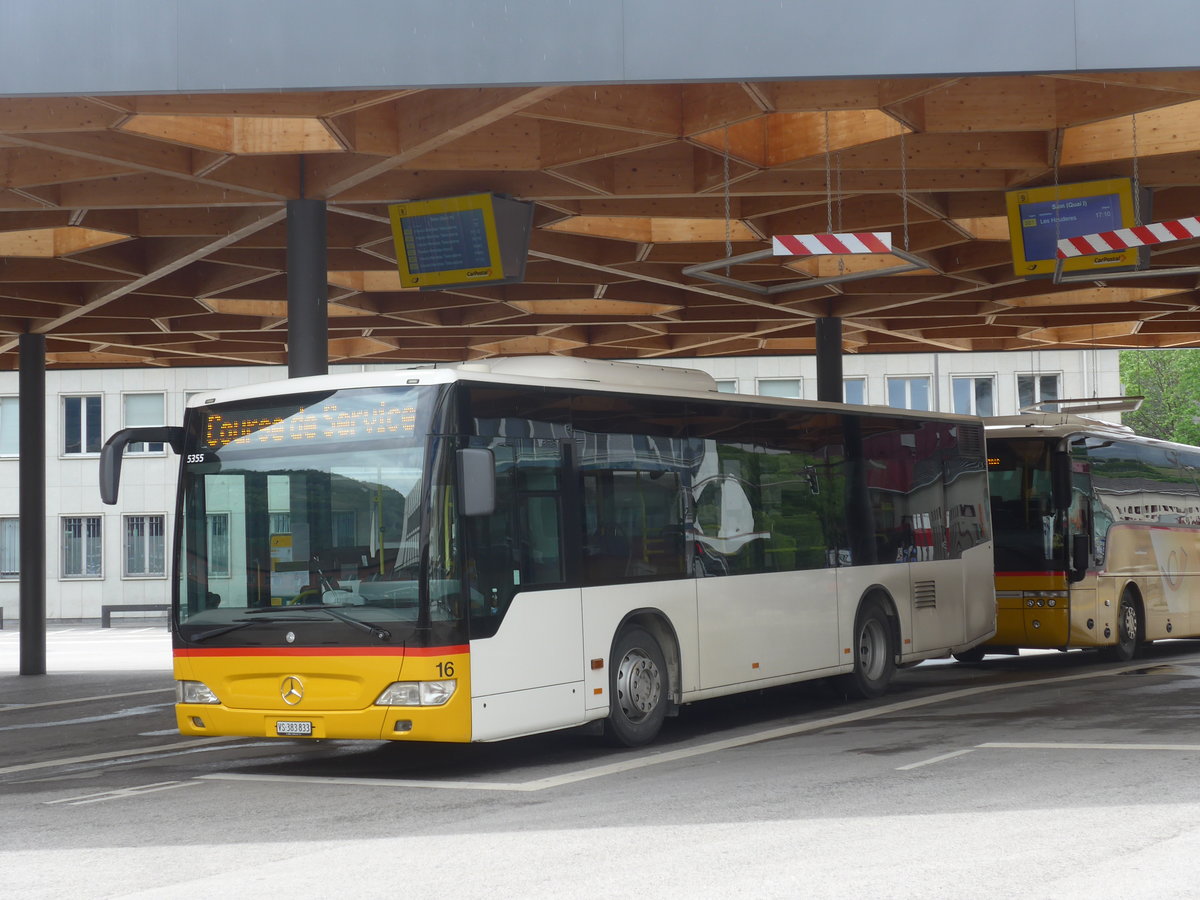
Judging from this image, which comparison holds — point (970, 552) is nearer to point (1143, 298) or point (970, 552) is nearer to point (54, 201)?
point (1143, 298)

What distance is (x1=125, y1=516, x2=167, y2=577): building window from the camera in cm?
4816

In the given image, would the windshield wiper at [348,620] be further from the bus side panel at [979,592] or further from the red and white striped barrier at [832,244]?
the bus side panel at [979,592]

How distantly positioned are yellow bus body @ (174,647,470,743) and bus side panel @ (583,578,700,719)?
1.42 metres

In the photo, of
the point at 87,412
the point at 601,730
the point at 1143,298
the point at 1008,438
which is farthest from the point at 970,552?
the point at 87,412

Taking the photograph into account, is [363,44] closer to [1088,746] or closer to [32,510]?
[1088,746]

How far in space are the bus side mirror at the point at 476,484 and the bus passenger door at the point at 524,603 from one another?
245 mm

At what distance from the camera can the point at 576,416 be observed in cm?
1207

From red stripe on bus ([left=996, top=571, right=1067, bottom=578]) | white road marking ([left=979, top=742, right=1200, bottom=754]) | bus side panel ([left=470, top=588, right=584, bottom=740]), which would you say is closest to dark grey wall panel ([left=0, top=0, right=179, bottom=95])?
bus side panel ([left=470, top=588, right=584, bottom=740])

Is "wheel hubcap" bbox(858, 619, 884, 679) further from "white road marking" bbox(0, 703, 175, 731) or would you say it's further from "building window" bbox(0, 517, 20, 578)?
"building window" bbox(0, 517, 20, 578)

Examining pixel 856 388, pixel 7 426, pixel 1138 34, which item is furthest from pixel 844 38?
pixel 7 426

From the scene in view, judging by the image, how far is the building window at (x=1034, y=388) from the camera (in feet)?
175

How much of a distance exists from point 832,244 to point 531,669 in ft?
18.3

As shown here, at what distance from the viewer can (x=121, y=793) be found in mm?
10797

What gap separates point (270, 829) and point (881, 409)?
9209 mm
